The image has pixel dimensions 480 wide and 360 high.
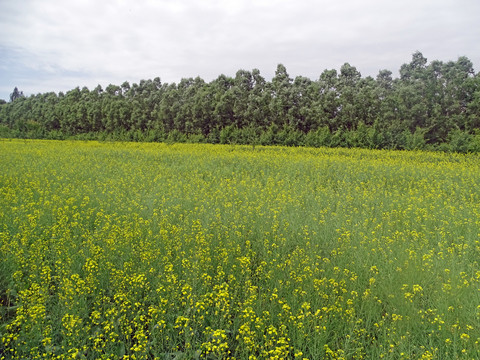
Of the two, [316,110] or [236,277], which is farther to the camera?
[316,110]

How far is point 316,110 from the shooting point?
106ft

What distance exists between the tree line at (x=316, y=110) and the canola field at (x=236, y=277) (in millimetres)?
22216

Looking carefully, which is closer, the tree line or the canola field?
the canola field

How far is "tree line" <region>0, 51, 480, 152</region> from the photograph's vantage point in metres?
28.6

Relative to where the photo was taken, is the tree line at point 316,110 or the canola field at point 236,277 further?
the tree line at point 316,110

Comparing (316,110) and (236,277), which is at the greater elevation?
(316,110)

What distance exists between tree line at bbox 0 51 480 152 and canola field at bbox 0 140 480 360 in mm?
22216

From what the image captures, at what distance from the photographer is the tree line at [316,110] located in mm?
28641

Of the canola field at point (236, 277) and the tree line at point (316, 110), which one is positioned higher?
the tree line at point (316, 110)

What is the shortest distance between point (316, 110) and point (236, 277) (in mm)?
31060

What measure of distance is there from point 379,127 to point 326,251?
28801 mm

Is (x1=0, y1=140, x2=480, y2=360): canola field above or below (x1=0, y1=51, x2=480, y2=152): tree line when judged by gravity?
below

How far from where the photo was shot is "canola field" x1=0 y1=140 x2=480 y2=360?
261cm

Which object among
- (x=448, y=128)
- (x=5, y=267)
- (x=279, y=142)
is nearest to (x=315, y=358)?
(x=5, y=267)
